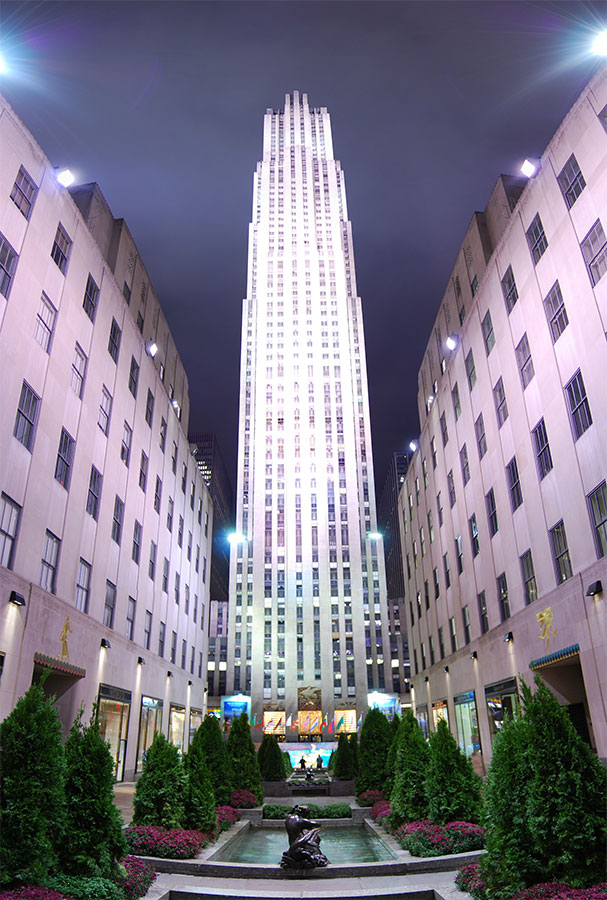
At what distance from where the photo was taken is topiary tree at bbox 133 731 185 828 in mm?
15219

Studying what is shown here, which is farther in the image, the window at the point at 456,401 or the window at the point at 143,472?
the window at the point at 456,401

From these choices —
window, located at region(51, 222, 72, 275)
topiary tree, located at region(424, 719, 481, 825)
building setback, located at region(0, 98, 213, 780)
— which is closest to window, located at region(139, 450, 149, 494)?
building setback, located at region(0, 98, 213, 780)

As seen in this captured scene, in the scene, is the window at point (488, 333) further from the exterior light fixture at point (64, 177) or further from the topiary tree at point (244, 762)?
the topiary tree at point (244, 762)

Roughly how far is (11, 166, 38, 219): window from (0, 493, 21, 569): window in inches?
447

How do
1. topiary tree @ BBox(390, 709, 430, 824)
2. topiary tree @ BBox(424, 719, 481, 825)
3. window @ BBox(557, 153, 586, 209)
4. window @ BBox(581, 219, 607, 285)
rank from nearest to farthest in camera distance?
topiary tree @ BBox(424, 719, 481, 825), topiary tree @ BBox(390, 709, 430, 824), window @ BBox(581, 219, 607, 285), window @ BBox(557, 153, 586, 209)

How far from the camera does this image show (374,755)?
1062 inches

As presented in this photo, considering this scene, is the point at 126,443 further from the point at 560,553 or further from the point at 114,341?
the point at 560,553

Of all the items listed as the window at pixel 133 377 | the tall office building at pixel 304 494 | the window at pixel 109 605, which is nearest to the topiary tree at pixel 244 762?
the window at pixel 109 605

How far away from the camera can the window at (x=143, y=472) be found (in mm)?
39188

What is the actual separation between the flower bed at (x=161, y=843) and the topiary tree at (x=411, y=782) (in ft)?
20.8

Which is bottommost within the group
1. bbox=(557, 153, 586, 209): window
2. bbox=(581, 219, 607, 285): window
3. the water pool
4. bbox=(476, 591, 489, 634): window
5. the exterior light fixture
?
the water pool

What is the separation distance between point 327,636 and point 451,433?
84400 millimetres

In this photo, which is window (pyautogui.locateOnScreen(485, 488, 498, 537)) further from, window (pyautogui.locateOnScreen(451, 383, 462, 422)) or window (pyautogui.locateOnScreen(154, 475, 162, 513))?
window (pyautogui.locateOnScreen(154, 475, 162, 513))

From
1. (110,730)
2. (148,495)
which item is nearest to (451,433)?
(148,495)
